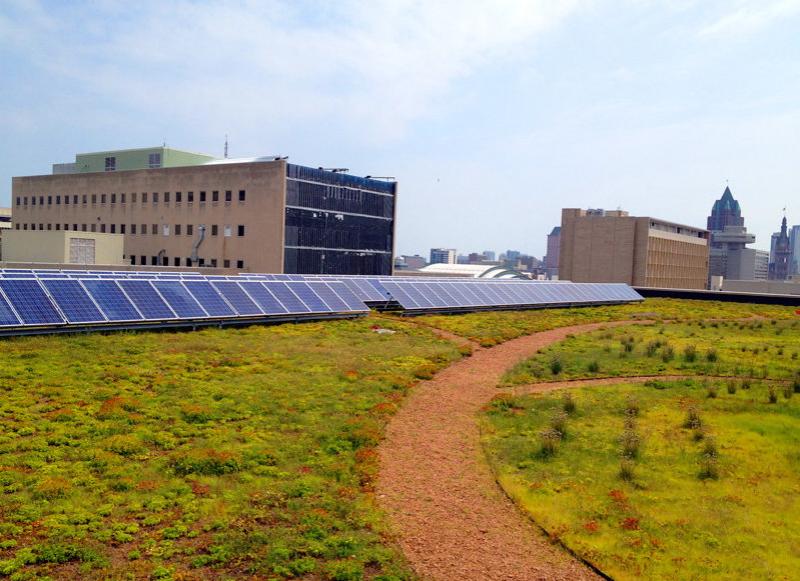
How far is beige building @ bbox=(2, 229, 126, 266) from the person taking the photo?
77500mm

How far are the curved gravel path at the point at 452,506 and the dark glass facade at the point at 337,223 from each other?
210ft

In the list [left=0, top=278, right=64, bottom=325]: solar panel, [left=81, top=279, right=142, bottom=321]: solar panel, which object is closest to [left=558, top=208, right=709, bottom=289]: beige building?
[left=81, top=279, right=142, bottom=321]: solar panel

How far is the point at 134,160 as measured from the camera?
112 metres

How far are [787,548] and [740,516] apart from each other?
1.67m

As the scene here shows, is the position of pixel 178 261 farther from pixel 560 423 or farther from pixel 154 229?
pixel 560 423

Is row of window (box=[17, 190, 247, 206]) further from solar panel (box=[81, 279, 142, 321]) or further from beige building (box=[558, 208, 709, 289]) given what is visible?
beige building (box=[558, 208, 709, 289])

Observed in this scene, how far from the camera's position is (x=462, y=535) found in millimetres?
15430

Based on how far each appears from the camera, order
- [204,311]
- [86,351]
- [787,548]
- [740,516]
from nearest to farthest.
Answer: [787,548]
[740,516]
[86,351]
[204,311]

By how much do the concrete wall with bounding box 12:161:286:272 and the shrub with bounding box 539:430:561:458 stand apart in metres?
67.9

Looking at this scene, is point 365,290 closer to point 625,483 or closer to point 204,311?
point 204,311

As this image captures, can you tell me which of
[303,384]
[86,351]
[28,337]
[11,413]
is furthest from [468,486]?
[28,337]

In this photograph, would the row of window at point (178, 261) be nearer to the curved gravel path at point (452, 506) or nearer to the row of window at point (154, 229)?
the row of window at point (154, 229)

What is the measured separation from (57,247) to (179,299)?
157 ft

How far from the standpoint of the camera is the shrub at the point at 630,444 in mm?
20922
